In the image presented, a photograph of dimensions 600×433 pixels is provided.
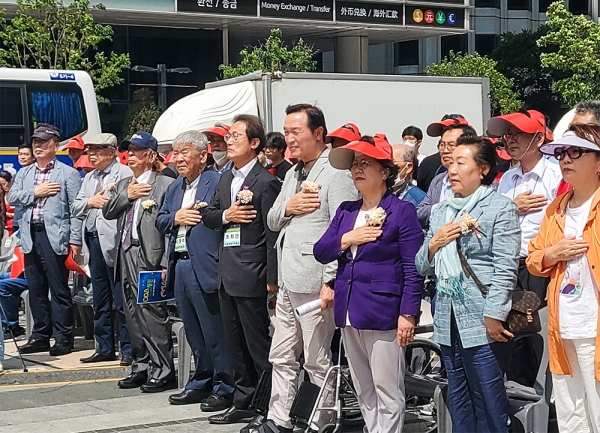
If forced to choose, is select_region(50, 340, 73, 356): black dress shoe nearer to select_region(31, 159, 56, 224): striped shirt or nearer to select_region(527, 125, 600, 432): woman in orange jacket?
select_region(31, 159, 56, 224): striped shirt

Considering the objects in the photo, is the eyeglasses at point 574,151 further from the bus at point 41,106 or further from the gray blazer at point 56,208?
the bus at point 41,106

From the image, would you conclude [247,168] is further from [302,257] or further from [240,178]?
[302,257]

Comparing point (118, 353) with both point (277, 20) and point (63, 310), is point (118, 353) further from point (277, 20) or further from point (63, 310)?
point (277, 20)

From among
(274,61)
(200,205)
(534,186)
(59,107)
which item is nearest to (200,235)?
(200,205)

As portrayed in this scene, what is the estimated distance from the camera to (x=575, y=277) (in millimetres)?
5457

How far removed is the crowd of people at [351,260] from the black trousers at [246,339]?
11 mm

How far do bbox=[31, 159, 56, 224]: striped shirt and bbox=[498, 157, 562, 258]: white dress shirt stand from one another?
18.1 feet

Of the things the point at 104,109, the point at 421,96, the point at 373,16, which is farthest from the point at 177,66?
the point at 421,96

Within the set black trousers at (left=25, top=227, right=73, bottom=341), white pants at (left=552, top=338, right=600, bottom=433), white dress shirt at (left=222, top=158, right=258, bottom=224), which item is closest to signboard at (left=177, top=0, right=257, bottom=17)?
black trousers at (left=25, top=227, right=73, bottom=341)

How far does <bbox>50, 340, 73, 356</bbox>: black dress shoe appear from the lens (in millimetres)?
10750

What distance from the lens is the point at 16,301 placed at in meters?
12.2

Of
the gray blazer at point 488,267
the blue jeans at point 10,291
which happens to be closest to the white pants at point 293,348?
the gray blazer at point 488,267

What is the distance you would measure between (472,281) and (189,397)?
3427 millimetres

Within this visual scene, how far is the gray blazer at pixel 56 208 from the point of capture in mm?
10648
